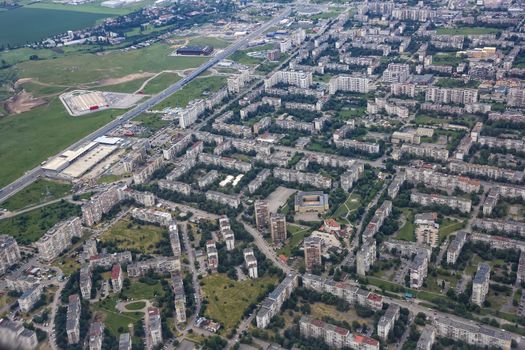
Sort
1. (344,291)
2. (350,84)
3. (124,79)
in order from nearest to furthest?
(344,291)
(350,84)
(124,79)

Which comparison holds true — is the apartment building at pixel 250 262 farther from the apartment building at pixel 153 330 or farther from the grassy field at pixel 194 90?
the grassy field at pixel 194 90

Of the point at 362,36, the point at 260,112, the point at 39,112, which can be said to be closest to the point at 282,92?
the point at 260,112

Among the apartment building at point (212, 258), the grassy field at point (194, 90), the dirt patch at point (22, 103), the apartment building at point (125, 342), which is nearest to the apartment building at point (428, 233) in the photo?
the apartment building at point (212, 258)

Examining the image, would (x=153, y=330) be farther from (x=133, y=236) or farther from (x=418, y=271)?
(x=418, y=271)

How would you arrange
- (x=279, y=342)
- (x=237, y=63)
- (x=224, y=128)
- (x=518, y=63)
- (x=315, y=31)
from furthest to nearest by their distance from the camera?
(x=315, y=31) → (x=237, y=63) → (x=518, y=63) → (x=224, y=128) → (x=279, y=342)

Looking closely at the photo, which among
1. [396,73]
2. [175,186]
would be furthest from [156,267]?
[396,73]

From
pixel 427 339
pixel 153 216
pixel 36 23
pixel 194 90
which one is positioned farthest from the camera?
Result: pixel 36 23

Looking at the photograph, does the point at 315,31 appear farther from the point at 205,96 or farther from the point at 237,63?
the point at 205,96
